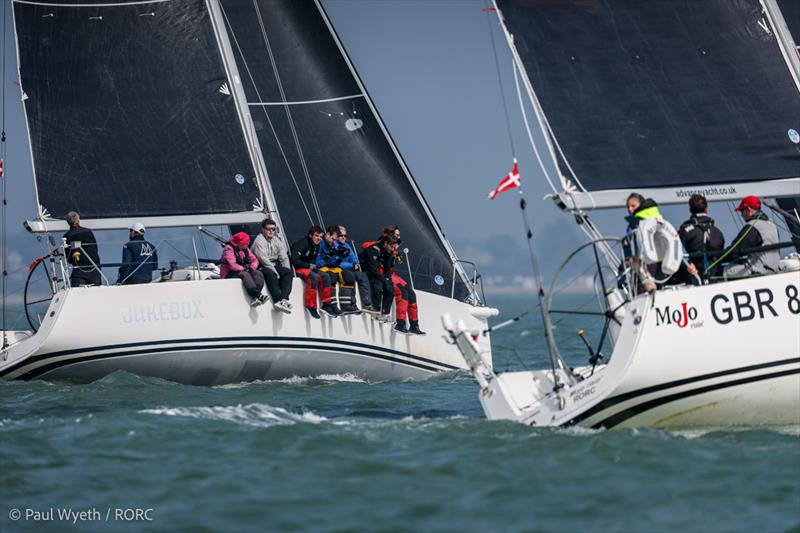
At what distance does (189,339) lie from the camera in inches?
609

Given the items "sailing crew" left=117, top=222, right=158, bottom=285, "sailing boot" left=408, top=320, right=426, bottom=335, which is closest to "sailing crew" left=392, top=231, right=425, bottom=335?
"sailing boot" left=408, top=320, right=426, bottom=335

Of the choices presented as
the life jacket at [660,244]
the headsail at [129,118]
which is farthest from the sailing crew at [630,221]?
the headsail at [129,118]

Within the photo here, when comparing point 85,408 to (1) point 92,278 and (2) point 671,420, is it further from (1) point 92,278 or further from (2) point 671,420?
(2) point 671,420

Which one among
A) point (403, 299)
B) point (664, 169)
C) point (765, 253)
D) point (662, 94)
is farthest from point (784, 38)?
point (403, 299)

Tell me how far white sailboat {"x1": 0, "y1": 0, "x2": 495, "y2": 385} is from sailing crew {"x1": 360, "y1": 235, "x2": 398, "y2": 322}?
0.30 meters

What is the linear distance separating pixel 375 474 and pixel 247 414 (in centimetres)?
308

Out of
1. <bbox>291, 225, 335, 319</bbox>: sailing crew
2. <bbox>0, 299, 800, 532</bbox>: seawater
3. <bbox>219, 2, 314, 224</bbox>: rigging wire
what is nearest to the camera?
<bbox>0, 299, 800, 532</bbox>: seawater

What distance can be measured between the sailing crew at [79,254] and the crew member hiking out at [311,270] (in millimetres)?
2525

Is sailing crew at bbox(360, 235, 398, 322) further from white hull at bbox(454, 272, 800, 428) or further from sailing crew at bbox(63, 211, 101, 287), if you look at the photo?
white hull at bbox(454, 272, 800, 428)

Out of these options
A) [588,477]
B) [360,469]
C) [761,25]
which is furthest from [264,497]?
[761,25]

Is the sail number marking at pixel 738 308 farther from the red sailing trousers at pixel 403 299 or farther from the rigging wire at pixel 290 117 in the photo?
the rigging wire at pixel 290 117

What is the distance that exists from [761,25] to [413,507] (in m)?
6.88

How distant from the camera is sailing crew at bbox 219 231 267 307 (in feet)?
51.7

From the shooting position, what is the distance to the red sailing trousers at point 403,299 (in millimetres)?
16875
